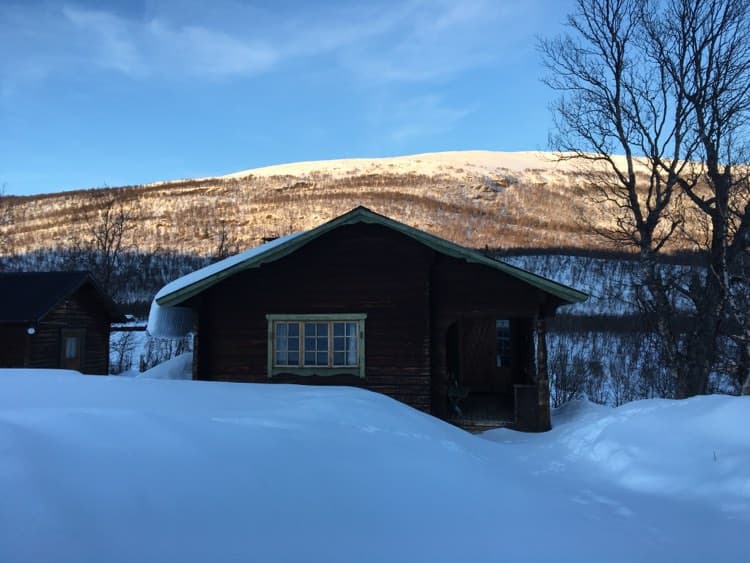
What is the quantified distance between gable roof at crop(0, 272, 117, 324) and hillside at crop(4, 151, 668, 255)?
85.4 feet

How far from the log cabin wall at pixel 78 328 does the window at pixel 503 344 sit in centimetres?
1555

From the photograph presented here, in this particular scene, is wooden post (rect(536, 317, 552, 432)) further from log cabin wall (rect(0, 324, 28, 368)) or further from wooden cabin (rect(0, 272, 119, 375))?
log cabin wall (rect(0, 324, 28, 368))

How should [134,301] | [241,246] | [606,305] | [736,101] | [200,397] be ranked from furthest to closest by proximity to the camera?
[241,246] < [134,301] < [606,305] < [736,101] < [200,397]

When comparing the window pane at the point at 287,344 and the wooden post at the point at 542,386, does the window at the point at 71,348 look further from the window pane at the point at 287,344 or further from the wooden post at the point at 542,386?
the wooden post at the point at 542,386

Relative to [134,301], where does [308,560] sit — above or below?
below

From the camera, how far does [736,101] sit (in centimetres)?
1346

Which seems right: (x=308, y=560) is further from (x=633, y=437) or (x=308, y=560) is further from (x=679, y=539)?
(x=633, y=437)

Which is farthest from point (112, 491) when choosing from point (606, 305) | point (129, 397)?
point (606, 305)

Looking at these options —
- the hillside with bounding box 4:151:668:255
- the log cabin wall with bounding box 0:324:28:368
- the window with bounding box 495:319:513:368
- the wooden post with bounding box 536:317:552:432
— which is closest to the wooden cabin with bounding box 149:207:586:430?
the wooden post with bounding box 536:317:552:432

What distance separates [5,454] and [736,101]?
17.6 meters

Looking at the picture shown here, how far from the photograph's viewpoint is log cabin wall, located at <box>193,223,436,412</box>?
34.6ft

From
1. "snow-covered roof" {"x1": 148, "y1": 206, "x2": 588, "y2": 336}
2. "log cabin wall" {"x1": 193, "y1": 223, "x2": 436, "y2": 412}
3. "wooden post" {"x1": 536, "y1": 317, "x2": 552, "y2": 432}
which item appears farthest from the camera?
"log cabin wall" {"x1": 193, "y1": 223, "x2": 436, "y2": 412}

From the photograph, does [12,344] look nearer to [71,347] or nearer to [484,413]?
[71,347]

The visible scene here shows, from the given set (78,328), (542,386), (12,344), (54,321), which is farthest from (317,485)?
(78,328)
